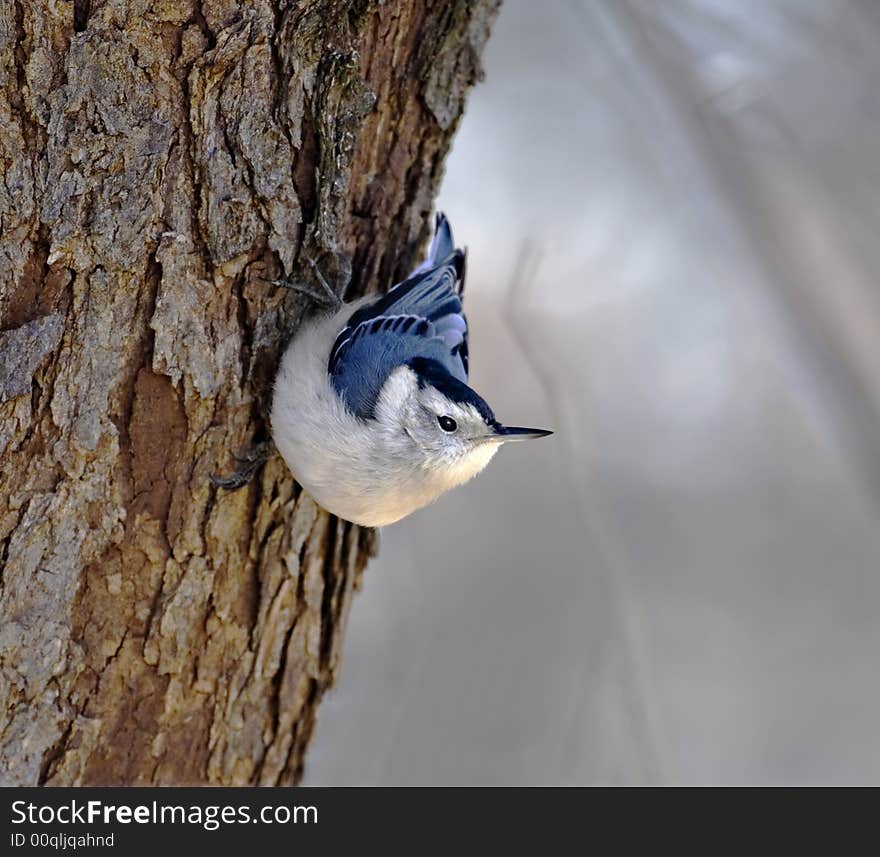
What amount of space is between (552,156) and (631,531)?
891 millimetres

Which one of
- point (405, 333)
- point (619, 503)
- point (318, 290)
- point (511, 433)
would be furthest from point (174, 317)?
point (619, 503)

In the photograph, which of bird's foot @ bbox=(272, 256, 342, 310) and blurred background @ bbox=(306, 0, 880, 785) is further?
blurred background @ bbox=(306, 0, 880, 785)

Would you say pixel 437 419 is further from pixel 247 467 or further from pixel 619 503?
pixel 619 503

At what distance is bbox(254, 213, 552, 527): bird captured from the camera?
55.6 inches

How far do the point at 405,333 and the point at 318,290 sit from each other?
0.45 ft

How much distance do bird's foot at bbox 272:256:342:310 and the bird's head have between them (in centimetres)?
13

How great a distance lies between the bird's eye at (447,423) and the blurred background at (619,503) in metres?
0.50

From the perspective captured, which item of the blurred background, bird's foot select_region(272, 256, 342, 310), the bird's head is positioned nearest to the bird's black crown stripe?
the bird's head

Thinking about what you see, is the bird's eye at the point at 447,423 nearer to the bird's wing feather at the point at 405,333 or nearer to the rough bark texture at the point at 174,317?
the bird's wing feather at the point at 405,333

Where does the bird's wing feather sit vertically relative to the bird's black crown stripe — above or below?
above

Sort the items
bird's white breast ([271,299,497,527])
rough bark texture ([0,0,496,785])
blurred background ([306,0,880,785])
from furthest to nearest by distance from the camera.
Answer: blurred background ([306,0,880,785]), bird's white breast ([271,299,497,527]), rough bark texture ([0,0,496,785])

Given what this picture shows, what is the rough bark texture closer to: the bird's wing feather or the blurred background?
the bird's wing feather

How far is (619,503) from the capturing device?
99.7 inches

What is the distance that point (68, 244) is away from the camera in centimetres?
127
